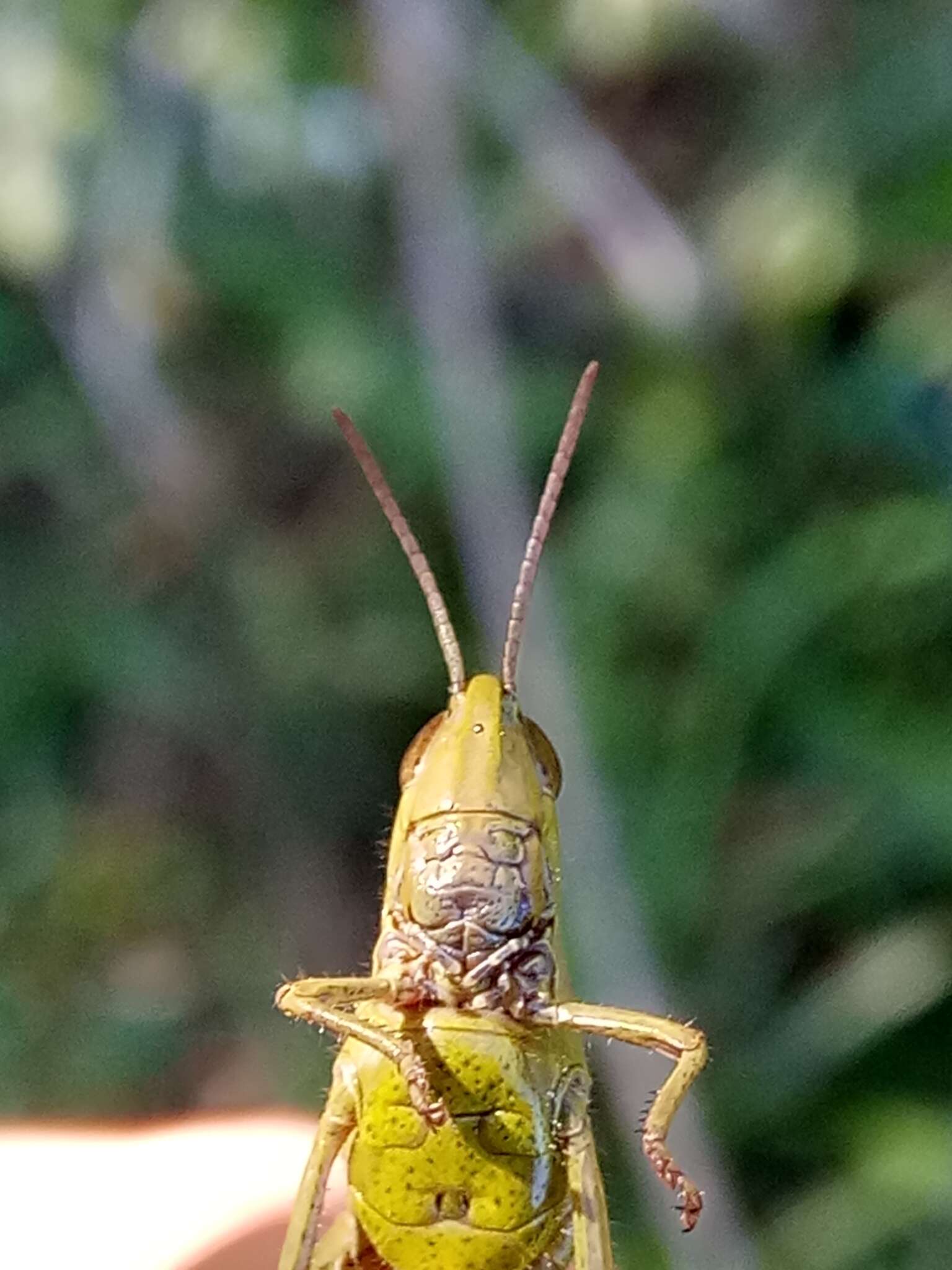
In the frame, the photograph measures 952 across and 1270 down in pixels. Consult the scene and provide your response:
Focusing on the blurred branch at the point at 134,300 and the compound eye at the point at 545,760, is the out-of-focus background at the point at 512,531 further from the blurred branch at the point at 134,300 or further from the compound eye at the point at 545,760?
the compound eye at the point at 545,760

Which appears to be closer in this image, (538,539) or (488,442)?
(538,539)

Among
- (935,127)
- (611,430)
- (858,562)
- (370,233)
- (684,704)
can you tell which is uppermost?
(370,233)

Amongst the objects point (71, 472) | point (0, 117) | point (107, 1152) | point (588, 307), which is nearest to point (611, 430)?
point (588, 307)

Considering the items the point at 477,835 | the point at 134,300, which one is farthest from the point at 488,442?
the point at 477,835

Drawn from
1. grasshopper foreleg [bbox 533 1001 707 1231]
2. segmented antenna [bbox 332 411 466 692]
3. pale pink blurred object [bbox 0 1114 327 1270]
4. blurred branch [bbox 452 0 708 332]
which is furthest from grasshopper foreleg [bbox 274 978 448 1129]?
blurred branch [bbox 452 0 708 332]

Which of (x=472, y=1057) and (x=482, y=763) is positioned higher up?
(x=482, y=763)

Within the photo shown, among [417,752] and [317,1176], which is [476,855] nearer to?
[417,752]

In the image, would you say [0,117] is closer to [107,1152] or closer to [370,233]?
[370,233]

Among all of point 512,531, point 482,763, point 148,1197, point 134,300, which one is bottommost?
point 148,1197

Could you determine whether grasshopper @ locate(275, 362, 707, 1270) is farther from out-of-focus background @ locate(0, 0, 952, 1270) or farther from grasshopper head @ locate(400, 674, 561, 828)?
out-of-focus background @ locate(0, 0, 952, 1270)
